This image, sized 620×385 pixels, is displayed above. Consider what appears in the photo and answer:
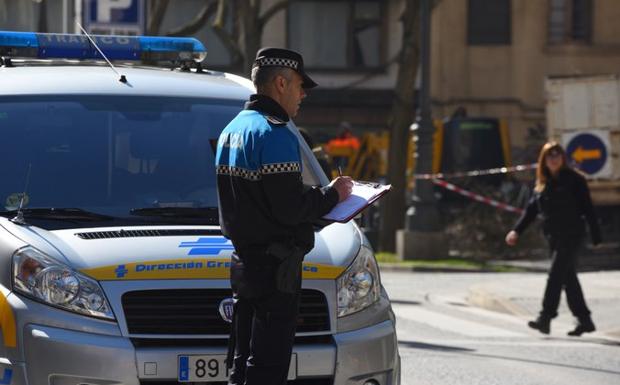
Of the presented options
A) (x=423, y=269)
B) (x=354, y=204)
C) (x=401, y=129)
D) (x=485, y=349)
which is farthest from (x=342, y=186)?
(x=401, y=129)

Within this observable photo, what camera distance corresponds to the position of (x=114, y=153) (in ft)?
23.5

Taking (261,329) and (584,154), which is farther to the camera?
(584,154)

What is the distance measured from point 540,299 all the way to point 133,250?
407 inches

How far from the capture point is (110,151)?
7148 millimetres

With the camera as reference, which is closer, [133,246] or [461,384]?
[133,246]

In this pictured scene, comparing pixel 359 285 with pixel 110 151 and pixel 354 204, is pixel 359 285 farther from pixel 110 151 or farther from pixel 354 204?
pixel 110 151

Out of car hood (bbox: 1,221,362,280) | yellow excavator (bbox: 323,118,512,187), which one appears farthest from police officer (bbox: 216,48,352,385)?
yellow excavator (bbox: 323,118,512,187)

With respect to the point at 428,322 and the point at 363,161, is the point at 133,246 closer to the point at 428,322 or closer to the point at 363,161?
the point at 428,322

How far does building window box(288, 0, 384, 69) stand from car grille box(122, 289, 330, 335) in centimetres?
3569

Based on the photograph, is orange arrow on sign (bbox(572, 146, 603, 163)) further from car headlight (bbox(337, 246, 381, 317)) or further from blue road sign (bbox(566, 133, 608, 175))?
car headlight (bbox(337, 246, 381, 317))

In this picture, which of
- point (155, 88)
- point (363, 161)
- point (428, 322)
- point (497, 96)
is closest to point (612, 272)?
point (428, 322)

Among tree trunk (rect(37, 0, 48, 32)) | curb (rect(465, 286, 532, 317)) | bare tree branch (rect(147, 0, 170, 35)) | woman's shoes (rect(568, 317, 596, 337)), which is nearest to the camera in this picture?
woman's shoes (rect(568, 317, 596, 337))

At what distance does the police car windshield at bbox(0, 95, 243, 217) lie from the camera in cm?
694

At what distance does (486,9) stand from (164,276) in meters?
35.2
